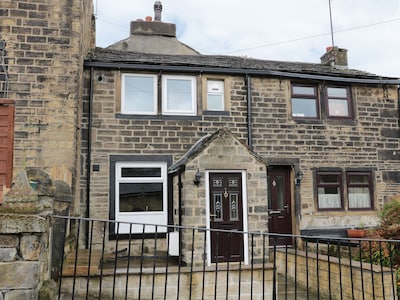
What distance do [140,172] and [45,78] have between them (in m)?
3.20

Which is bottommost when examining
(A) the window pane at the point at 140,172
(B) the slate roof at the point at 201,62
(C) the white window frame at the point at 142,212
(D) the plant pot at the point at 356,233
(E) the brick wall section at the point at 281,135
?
(D) the plant pot at the point at 356,233

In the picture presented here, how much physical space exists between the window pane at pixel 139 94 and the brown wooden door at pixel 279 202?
3.85m

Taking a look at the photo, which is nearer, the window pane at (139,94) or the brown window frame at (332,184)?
the window pane at (139,94)

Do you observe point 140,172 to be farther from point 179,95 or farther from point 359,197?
point 359,197

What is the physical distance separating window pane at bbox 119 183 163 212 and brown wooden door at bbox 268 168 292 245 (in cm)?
312

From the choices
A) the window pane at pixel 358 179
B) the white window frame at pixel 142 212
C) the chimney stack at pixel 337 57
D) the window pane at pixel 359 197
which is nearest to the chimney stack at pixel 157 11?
the chimney stack at pixel 337 57

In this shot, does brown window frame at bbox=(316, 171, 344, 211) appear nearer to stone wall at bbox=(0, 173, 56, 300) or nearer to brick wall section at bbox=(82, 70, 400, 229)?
brick wall section at bbox=(82, 70, 400, 229)

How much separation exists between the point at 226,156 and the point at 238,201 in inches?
40.1

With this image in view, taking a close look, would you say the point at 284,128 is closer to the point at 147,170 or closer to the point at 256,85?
the point at 256,85

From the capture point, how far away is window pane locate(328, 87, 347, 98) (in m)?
11.5

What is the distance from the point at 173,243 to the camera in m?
8.22

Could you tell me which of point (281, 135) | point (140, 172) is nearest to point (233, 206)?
point (140, 172)

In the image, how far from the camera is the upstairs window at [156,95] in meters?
10.2

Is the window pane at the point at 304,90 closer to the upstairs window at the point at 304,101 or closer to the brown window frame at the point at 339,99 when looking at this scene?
the upstairs window at the point at 304,101
